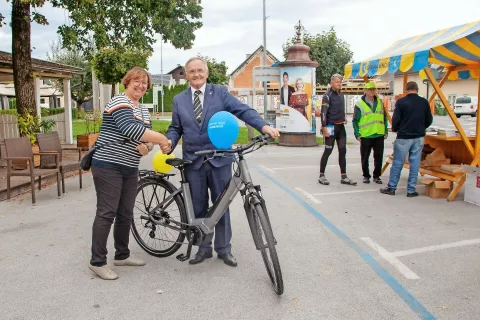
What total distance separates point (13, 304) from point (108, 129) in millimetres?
1509

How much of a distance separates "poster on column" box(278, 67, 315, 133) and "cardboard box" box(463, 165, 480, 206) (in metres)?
8.30

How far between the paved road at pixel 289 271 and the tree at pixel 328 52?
44154mm

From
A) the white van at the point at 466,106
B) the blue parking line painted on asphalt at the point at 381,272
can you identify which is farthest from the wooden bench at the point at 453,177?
the white van at the point at 466,106

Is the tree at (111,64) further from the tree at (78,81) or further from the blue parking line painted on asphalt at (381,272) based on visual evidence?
the tree at (78,81)

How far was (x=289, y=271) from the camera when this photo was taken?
4148mm

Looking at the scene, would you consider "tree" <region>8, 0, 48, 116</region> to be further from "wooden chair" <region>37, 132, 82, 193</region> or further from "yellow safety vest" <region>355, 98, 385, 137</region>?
"yellow safety vest" <region>355, 98, 385, 137</region>

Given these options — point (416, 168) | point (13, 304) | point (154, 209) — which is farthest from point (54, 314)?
point (416, 168)

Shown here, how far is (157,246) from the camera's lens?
4.54m

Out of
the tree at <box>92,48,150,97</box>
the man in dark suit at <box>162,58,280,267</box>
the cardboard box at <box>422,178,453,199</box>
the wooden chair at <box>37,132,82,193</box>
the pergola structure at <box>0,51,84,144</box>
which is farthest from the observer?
the tree at <box>92,48,150,97</box>

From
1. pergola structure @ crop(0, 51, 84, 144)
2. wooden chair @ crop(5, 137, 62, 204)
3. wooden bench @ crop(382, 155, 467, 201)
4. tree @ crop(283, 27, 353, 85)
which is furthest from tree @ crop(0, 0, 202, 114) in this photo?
tree @ crop(283, 27, 353, 85)

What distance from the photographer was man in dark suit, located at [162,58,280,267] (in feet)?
13.4

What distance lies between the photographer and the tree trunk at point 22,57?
988 cm

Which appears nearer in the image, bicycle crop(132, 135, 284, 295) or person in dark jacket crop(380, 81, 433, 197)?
bicycle crop(132, 135, 284, 295)

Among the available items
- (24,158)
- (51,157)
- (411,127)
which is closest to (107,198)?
(24,158)
